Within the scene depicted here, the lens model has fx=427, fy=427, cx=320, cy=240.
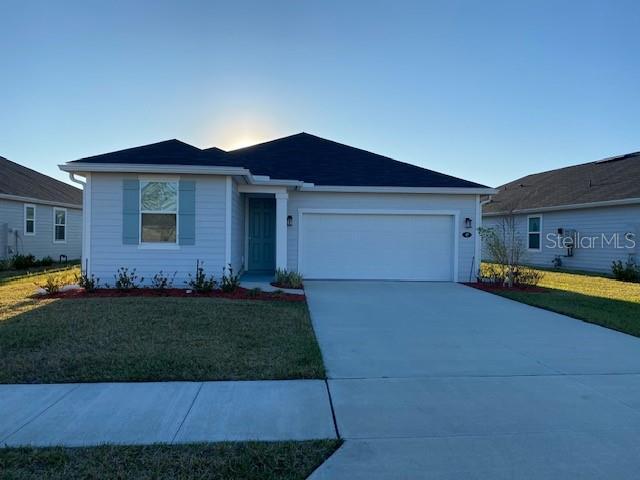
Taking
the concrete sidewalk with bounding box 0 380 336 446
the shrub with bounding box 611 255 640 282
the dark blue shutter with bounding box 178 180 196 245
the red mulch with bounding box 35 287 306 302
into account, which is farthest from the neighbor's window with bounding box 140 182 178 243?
the shrub with bounding box 611 255 640 282

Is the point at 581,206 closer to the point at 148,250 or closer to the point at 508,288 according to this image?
the point at 508,288

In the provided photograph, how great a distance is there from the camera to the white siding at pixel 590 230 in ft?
51.6

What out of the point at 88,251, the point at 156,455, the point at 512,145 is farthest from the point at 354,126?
the point at 156,455

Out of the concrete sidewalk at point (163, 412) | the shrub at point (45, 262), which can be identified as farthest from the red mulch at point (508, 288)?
the shrub at point (45, 262)

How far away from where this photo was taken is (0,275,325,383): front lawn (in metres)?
4.57

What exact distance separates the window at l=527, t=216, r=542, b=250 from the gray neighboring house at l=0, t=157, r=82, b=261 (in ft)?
71.2

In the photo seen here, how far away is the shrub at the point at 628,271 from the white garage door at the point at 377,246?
20.2 feet

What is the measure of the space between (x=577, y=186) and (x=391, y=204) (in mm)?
11379

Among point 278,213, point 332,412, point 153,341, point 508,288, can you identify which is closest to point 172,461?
point 332,412

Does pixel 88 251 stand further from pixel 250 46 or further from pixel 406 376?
pixel 406 376

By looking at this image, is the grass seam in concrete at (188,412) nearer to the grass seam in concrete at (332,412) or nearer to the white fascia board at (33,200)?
the grass seam in concrete at (332,412)

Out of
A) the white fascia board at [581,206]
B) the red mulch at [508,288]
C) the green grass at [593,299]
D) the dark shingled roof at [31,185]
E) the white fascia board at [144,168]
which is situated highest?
the dark shingled roof at [31,185]

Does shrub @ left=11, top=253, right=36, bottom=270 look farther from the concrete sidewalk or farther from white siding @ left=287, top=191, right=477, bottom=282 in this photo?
the concrete sidewalk

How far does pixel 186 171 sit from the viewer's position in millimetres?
9820
